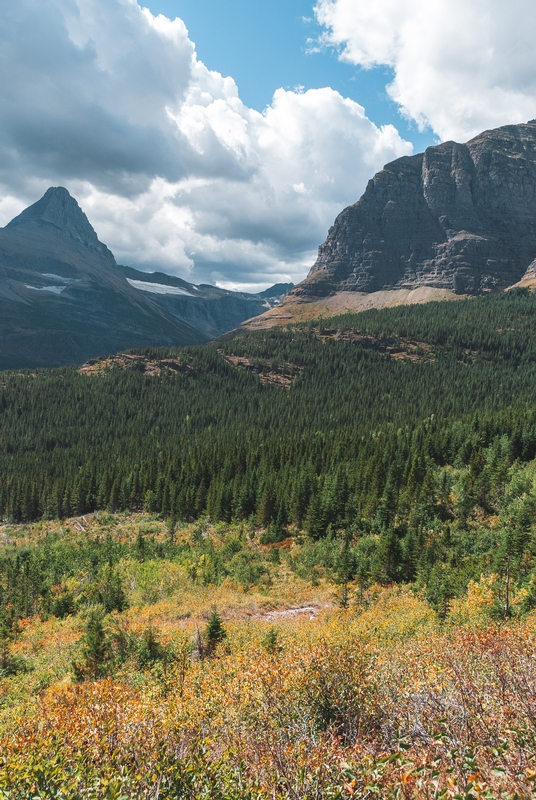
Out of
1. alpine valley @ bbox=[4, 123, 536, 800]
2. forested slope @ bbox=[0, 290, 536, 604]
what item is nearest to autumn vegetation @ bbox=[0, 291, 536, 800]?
alpine valley @ bbox=[4, 123, 536, 800]

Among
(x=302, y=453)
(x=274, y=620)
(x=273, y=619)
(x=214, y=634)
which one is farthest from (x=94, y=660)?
(x=302, y=453)

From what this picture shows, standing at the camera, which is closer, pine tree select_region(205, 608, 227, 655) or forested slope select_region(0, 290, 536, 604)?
pine tree select_region(205, 608, 227, 655)

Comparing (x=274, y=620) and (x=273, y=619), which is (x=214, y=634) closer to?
(x=274, y=620)

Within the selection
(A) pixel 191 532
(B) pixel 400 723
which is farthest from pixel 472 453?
(B) pixel 400 723

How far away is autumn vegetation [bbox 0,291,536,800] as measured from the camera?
306 inches

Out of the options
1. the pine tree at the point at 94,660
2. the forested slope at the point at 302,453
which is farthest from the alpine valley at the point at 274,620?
the forested slope at the point at 302,453

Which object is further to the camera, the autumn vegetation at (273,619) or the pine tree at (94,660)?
the pine tree at (94,660)

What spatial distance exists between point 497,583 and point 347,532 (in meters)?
25.9

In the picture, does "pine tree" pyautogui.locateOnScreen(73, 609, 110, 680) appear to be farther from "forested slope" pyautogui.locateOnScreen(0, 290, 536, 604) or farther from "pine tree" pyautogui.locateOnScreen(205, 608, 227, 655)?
"forested slope" pyautogui.locateOnScreen(0, 290, 536, 604)

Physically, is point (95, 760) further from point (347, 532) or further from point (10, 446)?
point (10, 446)

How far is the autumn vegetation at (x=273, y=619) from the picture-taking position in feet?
25.5

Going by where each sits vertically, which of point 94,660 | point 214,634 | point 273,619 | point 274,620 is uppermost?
point 214,634

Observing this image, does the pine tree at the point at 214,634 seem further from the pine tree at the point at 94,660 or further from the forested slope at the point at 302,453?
the forested slope at the point at 302,453

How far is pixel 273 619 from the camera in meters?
27.8
